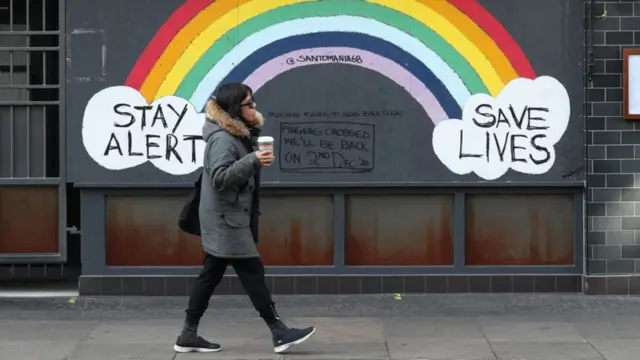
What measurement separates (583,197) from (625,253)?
636 millimetres

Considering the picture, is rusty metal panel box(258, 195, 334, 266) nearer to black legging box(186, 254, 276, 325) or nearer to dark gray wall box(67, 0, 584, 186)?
dark gray wall box(67, 0, 584, 186)

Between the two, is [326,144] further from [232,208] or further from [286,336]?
[286,336]

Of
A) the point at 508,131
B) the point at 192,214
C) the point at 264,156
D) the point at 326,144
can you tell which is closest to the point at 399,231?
the point at 326,144

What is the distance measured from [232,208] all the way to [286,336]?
982 millimetres

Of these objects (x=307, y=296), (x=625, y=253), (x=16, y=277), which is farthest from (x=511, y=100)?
(x=16, y=277)

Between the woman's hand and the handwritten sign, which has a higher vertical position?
the handwritten sign

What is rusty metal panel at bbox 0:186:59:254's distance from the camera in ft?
33.8

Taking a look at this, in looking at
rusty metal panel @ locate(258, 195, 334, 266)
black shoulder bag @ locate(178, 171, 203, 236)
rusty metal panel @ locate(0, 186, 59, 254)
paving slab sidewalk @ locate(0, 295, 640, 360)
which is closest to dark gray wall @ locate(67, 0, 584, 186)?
rusty metal panel @ locate(258, 195, 334, 266)

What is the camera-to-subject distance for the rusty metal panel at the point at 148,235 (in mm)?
10055

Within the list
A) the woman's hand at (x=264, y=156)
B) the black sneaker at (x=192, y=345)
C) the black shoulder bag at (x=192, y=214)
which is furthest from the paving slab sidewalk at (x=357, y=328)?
the woman's hand at (x=264, y=156)

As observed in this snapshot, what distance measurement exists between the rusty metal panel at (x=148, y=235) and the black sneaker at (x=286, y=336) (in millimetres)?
2592

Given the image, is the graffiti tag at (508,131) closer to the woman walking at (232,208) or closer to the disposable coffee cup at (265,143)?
the woman walking at (232,208)

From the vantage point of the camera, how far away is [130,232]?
10062mm

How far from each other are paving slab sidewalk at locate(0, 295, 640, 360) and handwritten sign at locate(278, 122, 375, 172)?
1.27 m
